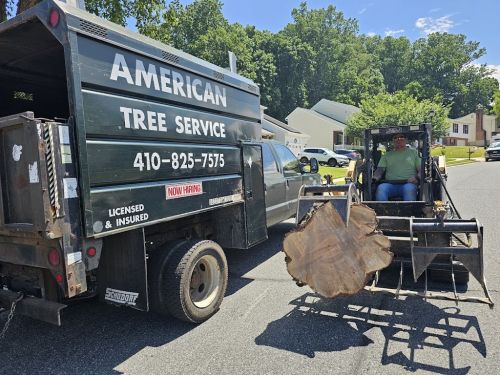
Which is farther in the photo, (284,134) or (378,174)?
(284,134)

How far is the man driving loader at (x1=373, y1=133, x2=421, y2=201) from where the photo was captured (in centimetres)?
614

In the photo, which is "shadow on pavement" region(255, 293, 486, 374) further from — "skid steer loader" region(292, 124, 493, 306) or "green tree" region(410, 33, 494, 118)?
"green tree" region(410, 33, 494, 118)

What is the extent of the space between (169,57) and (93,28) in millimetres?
953

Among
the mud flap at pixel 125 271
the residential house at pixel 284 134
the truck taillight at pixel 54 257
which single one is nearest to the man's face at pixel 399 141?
the mud flap at pixel 125 271

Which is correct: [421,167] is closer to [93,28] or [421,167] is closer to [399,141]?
[399,141]

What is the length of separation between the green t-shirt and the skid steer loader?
14cm

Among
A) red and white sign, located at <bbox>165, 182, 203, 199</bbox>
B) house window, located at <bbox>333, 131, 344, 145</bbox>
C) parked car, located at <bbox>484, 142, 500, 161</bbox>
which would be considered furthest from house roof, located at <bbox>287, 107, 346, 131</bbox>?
red and white sign, located at <bbox>165, 182, 203, 199</bbox>

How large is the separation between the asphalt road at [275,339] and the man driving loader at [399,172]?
1.76 meters

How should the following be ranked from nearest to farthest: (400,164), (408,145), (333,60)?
1. (400,164)
2. (408,145)
3. (333,60)

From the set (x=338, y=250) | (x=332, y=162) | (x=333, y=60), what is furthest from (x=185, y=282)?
(x=333, y=60)

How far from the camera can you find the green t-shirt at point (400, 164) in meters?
6.29

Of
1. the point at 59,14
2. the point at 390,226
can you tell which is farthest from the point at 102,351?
the point at 390,226

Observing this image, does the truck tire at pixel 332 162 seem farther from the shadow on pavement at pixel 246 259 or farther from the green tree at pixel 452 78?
the green tree at pixel 452 78

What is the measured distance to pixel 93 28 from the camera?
332cm
